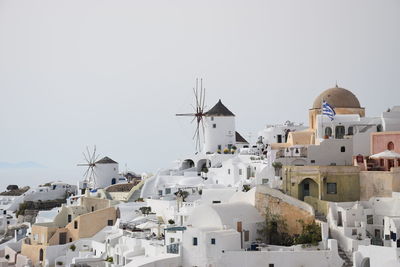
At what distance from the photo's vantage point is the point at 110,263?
27.6 metres

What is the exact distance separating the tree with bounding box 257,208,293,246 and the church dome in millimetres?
11608

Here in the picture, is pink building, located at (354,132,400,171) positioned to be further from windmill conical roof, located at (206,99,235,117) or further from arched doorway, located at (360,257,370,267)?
windmill conical roof, located at (206,99,235,117)

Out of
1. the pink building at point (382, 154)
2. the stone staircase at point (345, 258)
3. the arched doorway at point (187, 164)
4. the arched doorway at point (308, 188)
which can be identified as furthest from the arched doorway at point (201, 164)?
the stone staircase at point (345, 258)

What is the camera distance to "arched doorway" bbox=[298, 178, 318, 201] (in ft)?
88.0

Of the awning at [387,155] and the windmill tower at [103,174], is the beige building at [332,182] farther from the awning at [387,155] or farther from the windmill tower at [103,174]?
the windmill tower at [103,174]

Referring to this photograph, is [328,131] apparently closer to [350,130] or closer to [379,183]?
[350,130]

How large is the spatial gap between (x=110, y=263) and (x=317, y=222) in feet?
31.7

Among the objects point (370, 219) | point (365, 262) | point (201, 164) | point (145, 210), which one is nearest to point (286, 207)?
point (370, 219)

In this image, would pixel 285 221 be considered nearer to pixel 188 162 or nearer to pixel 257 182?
pixel 257 182

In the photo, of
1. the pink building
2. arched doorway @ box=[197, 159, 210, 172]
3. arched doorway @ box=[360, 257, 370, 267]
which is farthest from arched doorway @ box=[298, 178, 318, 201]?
arched doorway @ box=[197, 159, 210, 172]

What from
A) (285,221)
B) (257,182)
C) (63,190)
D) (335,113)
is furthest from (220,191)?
(63,190)

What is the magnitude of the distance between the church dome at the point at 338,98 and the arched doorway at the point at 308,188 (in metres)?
9.20

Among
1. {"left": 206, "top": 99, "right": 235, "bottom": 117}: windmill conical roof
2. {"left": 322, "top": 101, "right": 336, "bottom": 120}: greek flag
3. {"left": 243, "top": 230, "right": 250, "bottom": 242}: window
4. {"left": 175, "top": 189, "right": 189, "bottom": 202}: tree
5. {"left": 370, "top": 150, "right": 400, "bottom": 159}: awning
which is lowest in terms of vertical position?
{"left": 243, "top": 230, "right": 250, "bottom": 242}: window

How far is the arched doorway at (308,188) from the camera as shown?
88.0 feet
